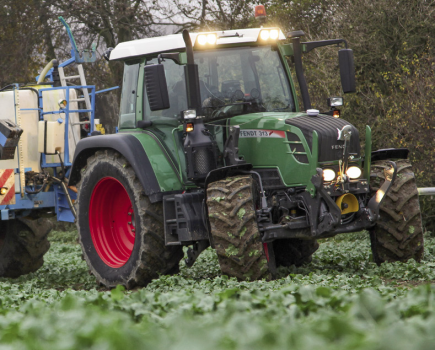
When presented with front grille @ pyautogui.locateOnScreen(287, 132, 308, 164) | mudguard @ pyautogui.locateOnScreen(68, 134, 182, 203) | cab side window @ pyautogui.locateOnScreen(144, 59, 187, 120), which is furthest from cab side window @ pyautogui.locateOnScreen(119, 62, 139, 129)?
front grille @ pyautogui.locateOnScreen(287, 132, 308, 164)

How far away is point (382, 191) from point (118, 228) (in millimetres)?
3179

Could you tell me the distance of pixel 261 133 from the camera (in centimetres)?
698

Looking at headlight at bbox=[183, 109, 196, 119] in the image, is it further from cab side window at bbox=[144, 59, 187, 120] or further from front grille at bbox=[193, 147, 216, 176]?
A: cab side window at bbox=[144, 59, 187, 120]

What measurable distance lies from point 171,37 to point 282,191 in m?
2.09

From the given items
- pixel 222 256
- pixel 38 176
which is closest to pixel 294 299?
pixel 222 256

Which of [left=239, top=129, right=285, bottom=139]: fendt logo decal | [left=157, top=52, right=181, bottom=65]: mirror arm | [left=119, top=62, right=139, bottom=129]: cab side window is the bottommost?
[left=239, top=129, right=285, bottom=139]: fendt logo decal

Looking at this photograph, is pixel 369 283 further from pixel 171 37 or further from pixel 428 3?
pixel 428 3

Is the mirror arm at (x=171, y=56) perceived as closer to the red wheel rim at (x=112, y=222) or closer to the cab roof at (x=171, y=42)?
the cab roof at (x=171, y=42)

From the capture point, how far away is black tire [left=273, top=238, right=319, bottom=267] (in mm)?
8062

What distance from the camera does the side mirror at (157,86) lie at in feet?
21.1

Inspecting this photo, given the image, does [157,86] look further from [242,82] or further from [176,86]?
[242,82]

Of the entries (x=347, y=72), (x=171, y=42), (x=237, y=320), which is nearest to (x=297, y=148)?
(x=347, y=72)

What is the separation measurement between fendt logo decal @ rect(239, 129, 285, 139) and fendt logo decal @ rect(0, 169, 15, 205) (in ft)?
10.6

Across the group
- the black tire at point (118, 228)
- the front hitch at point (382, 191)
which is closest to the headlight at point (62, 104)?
the black tire at point (118, 228)
